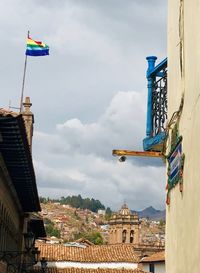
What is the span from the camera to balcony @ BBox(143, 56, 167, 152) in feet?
26.0

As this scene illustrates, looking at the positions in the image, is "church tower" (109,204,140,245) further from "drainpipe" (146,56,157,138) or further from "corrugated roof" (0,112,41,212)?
"drainpipe" (146,56,157,138)

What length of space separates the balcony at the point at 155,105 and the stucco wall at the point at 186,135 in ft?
2.49

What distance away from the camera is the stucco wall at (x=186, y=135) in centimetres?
539

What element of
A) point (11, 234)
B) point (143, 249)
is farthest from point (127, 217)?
point (11, 234)

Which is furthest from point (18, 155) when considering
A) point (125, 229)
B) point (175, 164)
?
point (125, 229)

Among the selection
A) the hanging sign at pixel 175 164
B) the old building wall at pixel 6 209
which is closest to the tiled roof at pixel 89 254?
the old building wall at pixel 6 209

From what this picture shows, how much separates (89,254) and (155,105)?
109 feet

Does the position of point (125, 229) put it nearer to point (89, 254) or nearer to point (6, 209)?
point (89, 254)

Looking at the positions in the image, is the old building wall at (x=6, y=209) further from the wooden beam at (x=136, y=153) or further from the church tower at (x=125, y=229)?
the church tower at (x=125, y=229)

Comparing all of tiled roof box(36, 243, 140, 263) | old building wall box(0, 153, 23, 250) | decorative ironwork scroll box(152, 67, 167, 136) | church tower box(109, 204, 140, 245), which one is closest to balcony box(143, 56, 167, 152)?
decorative ironwork scroll box(152, 67, 167, 136)

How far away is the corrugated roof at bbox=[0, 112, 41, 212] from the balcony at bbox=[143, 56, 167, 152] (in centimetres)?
237

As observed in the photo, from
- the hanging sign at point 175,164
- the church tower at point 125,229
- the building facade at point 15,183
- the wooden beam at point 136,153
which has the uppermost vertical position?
the church tower at point 125,229

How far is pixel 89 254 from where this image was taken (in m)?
40.4

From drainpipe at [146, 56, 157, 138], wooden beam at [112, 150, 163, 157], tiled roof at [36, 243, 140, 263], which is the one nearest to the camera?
wooden beam at [112, 150, 163, 157]
